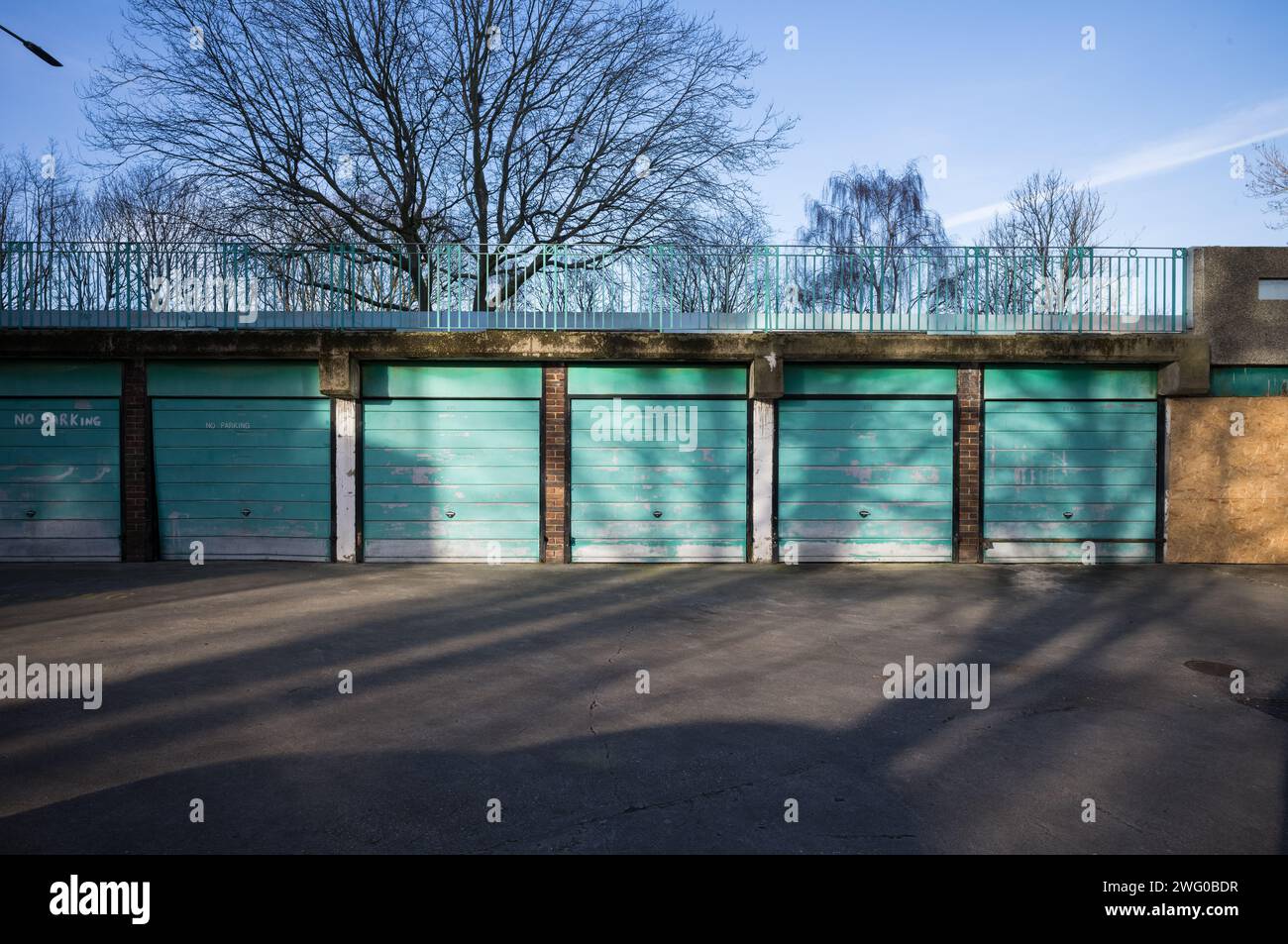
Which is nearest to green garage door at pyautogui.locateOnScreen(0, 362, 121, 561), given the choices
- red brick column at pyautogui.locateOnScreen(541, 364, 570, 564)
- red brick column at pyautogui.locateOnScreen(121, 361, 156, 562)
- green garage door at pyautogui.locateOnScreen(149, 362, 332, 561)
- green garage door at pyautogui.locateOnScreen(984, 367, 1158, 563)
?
red brick column at pyautogui.locateOnScreen(121, 361, 156, 562)

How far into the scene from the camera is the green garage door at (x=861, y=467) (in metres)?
11.6

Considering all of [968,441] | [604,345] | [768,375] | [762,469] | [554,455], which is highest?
[604,345]

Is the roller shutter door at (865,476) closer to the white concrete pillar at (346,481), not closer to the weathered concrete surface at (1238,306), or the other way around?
the weathered concrete surface at (1238,306)

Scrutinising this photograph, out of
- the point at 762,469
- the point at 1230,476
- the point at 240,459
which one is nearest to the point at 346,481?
the point at 240,459

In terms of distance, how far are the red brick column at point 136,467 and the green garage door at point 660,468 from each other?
6.67 m

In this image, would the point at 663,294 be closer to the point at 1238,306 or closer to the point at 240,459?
the point at 240,459

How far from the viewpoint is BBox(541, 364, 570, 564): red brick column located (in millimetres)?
11516

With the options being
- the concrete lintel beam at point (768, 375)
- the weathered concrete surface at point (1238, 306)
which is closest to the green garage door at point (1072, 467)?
the weathered concrete surface at point (1238, 306)

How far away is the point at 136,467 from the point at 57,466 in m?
1.27

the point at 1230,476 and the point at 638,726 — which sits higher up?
the point at 1230,476

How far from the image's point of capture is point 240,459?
11.5 m

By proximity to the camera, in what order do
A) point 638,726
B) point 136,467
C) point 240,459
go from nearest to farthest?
1. point 638,726
2. point 136,467
3. point 240,459
